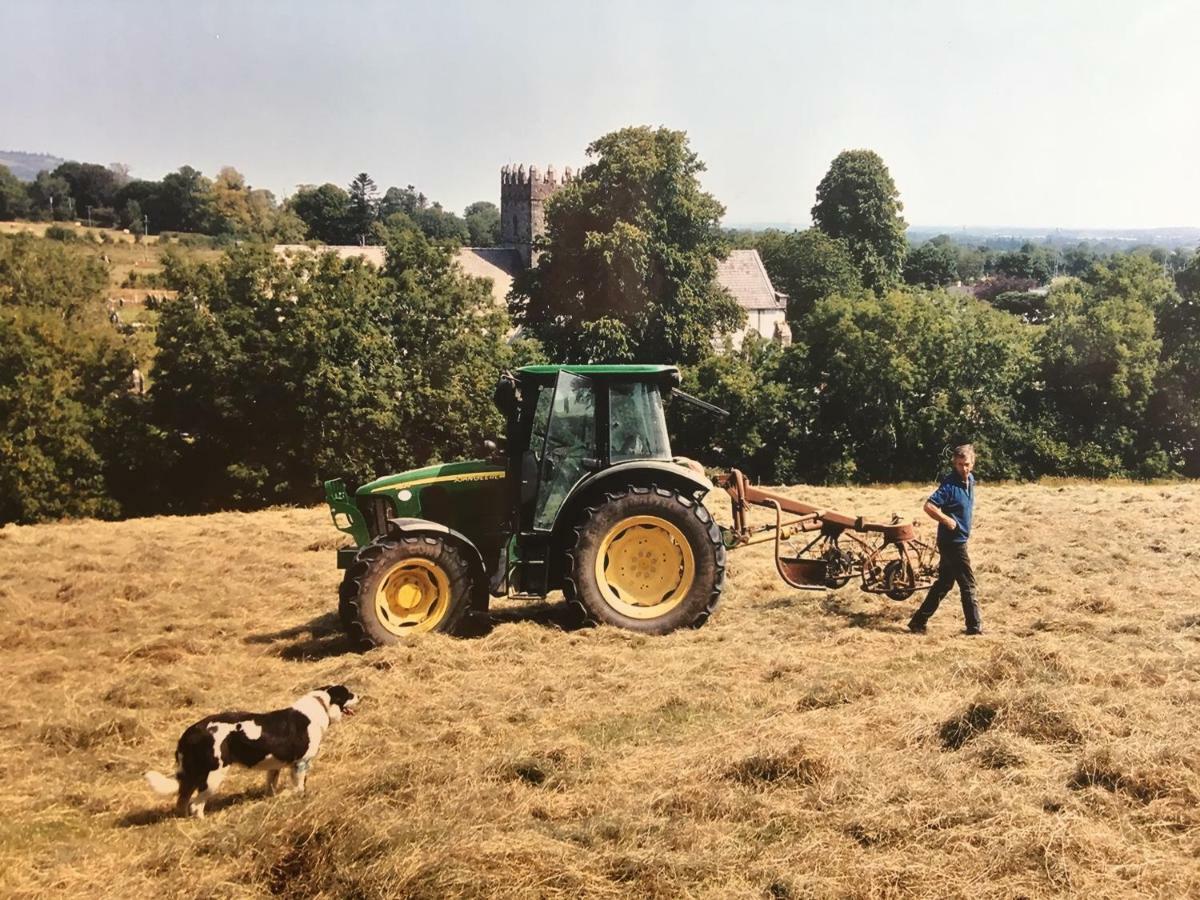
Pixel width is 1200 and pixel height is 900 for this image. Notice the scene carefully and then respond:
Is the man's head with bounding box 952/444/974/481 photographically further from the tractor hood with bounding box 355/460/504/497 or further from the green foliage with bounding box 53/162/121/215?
the green foliage with bounding box 53/162/121/215

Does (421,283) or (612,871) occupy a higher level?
(421,283)

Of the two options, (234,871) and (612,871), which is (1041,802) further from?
(234,871)

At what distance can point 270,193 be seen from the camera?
9538 centimetres

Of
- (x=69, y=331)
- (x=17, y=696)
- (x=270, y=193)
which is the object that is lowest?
(x=17, y=696)

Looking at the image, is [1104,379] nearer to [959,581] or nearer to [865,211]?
[865,211]

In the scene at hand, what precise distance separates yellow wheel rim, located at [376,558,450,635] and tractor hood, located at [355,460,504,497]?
0.81 m

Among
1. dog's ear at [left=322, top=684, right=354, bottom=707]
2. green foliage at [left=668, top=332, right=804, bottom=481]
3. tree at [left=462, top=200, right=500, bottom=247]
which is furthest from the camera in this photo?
tree at [left=462, top=200, right=500, bottom=247]

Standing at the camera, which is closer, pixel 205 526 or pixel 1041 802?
pixel 1041 802

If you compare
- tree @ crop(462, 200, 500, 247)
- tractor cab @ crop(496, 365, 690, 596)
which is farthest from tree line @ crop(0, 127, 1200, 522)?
tree @ crop(462, 200, 500, 247)

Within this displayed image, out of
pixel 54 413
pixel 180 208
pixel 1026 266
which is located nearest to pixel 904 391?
pixel 54 413

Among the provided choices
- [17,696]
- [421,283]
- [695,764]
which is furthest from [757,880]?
[421,283]

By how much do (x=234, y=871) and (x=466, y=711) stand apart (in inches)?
88.7

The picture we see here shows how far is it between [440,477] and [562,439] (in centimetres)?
107

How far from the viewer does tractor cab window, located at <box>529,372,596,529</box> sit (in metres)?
8.12
